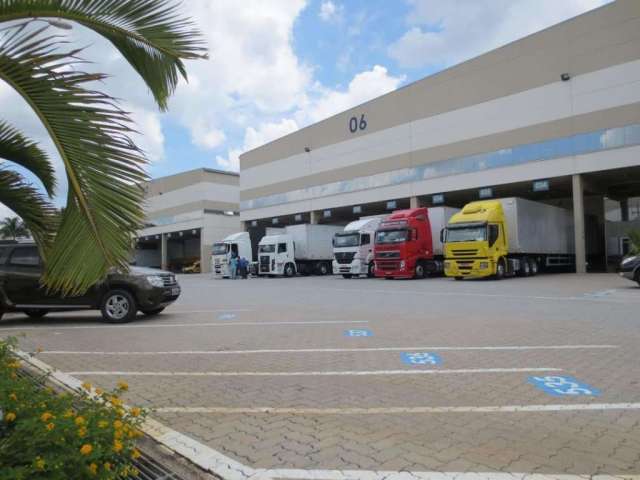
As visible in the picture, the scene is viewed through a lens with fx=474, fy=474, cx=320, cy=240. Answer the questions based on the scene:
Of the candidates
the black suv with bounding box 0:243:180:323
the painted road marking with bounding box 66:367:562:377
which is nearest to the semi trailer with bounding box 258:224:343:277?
the black suv with bounding box 0:243:180:323

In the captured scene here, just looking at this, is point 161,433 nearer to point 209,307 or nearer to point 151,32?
point 151,32

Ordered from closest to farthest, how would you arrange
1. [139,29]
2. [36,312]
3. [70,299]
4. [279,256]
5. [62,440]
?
1. [62,440]
2. [139,29]
3. [70,299]
4. [36,312]
5. [279,256]

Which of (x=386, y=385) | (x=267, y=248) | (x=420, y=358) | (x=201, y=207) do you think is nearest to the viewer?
(x=386, y=385)

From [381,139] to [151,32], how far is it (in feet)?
106

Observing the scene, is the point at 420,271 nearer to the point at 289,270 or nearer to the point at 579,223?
the point at 579,223

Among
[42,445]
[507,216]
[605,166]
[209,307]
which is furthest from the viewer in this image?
[605,166]

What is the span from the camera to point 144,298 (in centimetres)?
1017

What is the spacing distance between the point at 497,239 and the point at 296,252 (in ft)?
51.1

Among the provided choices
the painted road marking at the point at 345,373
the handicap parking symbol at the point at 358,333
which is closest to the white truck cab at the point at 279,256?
the handicap parking symbol at the point at 358,333

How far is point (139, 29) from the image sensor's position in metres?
3.43

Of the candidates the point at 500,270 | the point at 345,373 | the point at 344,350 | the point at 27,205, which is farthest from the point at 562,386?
the point at 500,270

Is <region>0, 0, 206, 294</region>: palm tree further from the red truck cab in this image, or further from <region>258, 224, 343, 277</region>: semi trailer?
<region>258, 224, 343, 277</region>: semi trailer

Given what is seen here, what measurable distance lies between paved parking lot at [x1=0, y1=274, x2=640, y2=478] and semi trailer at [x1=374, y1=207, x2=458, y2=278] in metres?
13.5

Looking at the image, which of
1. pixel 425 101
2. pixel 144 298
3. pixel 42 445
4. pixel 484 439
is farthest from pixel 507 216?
pixel 42 445
